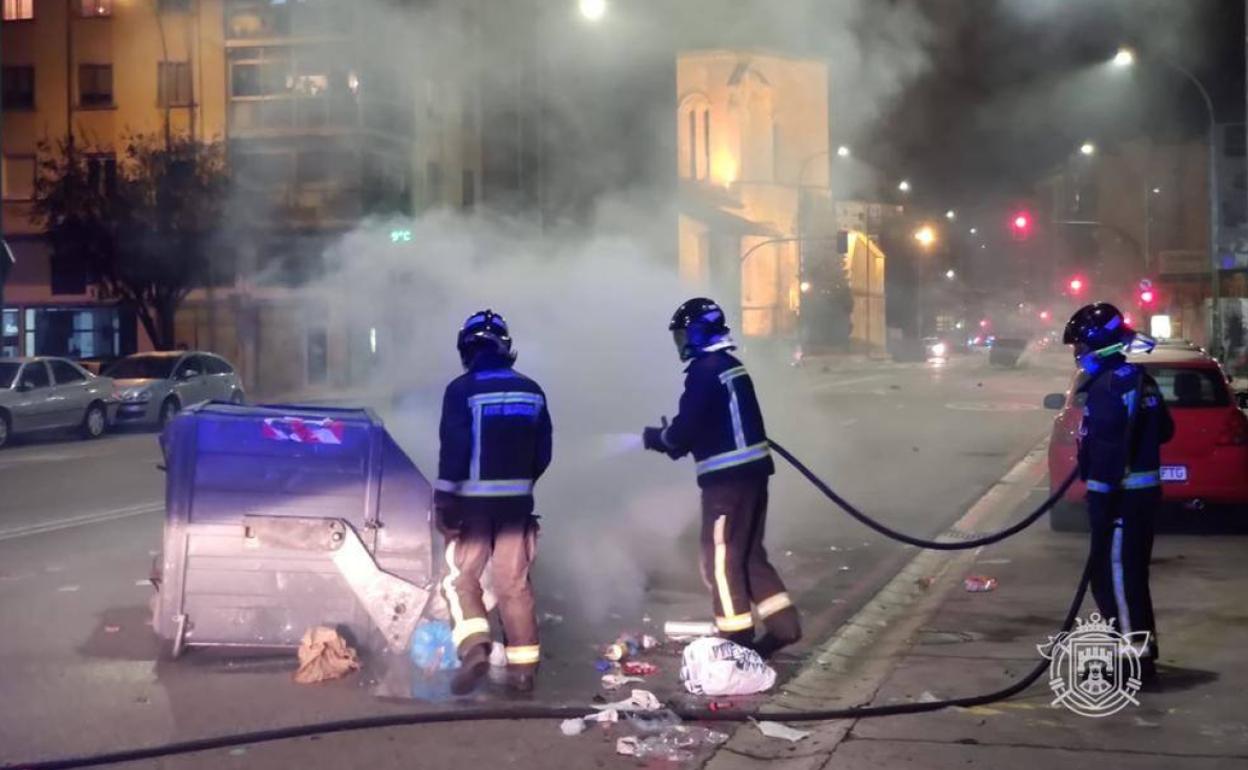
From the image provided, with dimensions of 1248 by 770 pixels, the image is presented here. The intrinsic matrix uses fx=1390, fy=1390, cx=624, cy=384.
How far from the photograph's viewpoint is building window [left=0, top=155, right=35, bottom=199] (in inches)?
1421

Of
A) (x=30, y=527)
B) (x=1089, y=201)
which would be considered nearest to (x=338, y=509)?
(x=30, y=527)

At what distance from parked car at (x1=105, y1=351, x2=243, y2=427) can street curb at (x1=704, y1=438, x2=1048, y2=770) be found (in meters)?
16.0

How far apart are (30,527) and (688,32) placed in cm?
681

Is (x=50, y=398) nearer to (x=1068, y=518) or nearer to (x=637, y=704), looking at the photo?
(x=1068, y=518)

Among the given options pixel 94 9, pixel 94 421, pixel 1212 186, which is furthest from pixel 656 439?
pixel 94 9

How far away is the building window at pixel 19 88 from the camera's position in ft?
120

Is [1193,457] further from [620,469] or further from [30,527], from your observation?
[30,527]

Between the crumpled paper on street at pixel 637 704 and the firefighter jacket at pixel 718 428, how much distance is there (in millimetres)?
1023

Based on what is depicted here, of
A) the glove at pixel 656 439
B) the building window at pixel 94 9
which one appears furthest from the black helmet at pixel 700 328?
the building window at pixel 94 9

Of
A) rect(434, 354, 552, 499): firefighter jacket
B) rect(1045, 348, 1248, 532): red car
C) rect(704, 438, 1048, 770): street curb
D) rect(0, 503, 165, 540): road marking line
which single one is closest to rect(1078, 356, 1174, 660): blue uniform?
rect(704, 438, 1048, 770): street curb

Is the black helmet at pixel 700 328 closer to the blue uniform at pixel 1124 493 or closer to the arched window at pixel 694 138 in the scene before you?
the blue uniform at pixel 1124 493

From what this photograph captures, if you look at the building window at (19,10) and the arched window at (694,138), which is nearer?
the arched window at (694,138)

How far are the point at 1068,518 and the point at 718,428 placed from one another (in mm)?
5950

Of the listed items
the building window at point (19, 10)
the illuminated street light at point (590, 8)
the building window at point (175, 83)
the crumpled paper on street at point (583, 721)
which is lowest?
the crumpled paper on street at point (583, 721)
